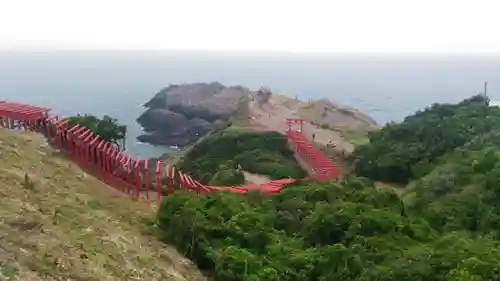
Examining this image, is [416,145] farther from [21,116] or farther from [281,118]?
[21,116]

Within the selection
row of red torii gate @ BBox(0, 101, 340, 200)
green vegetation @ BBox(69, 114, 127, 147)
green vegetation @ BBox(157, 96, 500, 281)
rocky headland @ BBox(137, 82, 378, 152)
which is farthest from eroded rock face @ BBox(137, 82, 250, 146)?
green vegetation @ BBox(157, 96, 500, 281)

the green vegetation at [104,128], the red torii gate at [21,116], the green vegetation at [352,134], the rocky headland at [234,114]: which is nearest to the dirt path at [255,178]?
the green vegetation at [104,128]

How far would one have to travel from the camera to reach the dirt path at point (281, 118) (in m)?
42.2

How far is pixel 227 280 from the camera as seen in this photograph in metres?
13.8

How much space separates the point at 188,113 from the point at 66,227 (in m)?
64.9

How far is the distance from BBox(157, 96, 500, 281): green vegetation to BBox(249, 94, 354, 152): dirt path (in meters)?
16.7

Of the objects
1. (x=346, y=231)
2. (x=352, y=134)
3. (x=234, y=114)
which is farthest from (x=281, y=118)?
(x=346, y=231)

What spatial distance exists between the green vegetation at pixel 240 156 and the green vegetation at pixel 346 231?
10.6 m

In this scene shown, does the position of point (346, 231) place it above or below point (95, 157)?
below

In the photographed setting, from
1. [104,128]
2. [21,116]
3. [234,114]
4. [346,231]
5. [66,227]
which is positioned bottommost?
[234,114]

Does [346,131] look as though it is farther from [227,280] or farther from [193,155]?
[227,280]

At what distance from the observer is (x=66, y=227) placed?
12.3 meters

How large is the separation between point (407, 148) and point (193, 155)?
14.6m

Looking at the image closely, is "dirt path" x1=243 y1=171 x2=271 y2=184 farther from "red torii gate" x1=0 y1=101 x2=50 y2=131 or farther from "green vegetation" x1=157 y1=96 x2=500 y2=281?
"red torii gate" x1=0 y1=101 x2=50 y2=131
